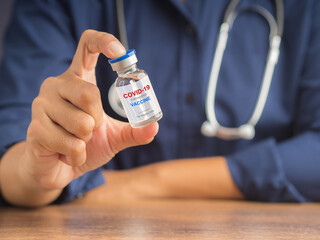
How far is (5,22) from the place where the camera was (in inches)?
60.0

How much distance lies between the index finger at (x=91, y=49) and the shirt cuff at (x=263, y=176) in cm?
43

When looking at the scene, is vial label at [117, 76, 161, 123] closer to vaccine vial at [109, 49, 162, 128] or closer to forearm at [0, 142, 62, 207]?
vaccine vial at [109, 49, 162, 128]

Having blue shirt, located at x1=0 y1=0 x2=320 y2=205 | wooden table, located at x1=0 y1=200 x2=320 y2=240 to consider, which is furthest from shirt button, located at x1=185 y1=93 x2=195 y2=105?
wooden table, located at x1=0 y1=200 x2=320 y2=240

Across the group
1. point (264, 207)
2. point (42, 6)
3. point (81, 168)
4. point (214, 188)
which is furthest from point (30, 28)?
point (264, 207)

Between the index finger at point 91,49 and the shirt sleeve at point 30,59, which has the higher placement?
the index finger at point 91,49

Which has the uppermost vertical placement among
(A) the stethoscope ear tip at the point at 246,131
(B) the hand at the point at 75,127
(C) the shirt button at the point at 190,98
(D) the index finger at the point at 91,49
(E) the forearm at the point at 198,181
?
(D) the index finger at the point at 91,49

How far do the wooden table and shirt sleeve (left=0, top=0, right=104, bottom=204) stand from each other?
0.13 meters

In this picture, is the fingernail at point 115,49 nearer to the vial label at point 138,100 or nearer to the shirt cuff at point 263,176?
the vial label at point 138,100

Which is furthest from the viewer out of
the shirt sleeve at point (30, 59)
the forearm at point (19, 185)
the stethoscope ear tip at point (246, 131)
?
the stethoscope ear tip at point (246, 131)

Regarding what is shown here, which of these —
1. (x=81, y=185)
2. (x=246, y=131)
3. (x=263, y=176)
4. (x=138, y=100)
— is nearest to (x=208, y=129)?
(x=246, y=131)

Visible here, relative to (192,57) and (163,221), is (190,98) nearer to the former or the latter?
(192,57)

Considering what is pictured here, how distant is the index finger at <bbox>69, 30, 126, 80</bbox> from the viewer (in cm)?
48

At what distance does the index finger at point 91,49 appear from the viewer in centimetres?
48

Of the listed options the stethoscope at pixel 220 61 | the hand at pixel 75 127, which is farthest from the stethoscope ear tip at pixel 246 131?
the hand at pixel 75 127
